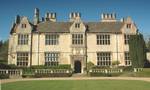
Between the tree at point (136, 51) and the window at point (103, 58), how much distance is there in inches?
153

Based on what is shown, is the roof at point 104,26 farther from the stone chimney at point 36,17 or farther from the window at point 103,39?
the stone chimney at point 36,17

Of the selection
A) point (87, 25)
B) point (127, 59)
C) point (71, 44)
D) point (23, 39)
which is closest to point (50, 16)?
point (87, 25)

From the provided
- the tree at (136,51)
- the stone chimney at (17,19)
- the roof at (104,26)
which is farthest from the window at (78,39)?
the stone chimney at (17,19)

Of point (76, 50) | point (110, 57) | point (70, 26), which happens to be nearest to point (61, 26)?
point (70, 26)

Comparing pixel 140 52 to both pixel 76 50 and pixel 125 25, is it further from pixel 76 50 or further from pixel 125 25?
pixel 76 50

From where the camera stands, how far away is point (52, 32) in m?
39.8

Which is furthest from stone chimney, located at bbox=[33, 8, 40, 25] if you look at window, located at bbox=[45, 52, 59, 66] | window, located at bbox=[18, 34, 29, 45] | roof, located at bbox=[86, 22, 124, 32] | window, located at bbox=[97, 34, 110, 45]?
window, located at bbox=[97, 34, 110, 45]

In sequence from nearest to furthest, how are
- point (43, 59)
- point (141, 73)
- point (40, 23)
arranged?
point (141, 73) < point (43, 59) < point (40, 23)

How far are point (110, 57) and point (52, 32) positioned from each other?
10142 millimetres

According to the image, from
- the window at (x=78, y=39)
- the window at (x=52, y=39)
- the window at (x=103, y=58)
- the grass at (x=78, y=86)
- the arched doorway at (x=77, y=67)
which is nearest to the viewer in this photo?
the grass at (x=78, y=86)

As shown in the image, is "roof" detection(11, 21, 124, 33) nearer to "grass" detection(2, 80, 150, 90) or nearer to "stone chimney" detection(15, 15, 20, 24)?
"stone chimney" detection(15, 15, 20, 24)

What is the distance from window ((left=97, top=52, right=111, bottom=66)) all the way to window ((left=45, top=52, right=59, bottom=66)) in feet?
22.1

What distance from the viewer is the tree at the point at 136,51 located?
36.7 m

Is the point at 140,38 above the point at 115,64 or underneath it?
above
